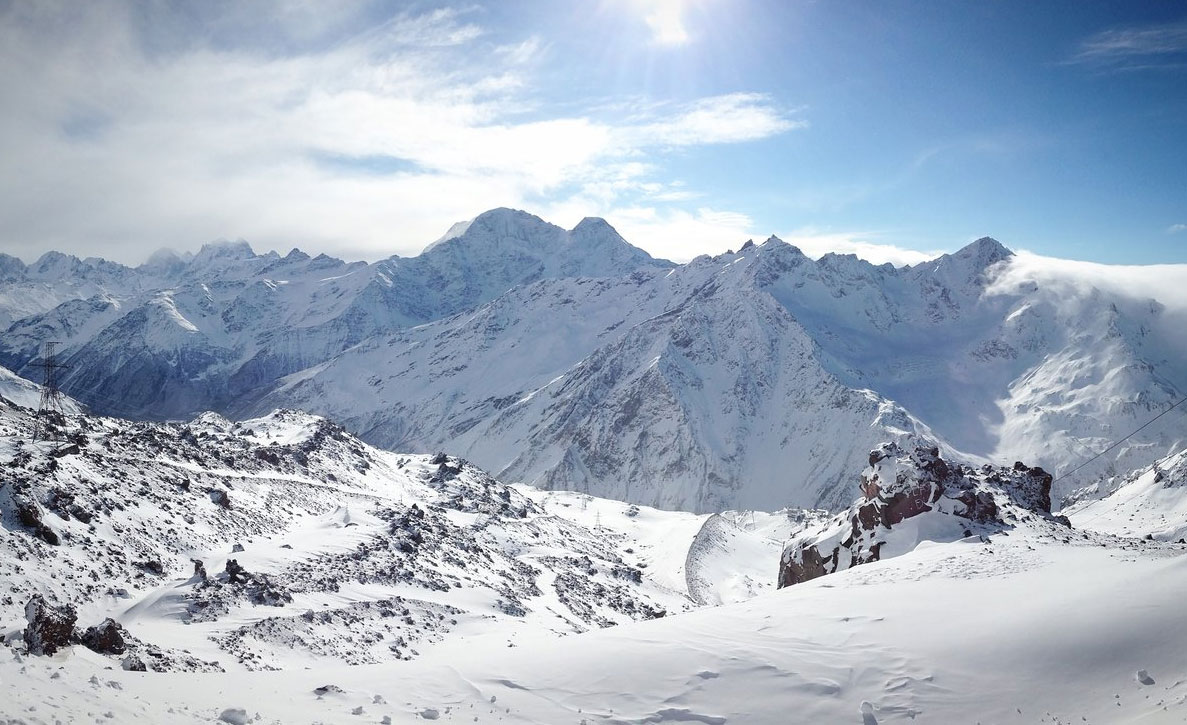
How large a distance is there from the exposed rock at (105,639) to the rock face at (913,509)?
1414 inches

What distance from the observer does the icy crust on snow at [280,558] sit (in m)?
31.8

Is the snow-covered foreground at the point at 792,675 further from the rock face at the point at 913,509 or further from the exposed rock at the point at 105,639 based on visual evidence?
the rock face at the point at 913,509

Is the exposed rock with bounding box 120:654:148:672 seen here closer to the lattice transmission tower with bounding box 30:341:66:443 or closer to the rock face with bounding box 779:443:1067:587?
the rock face with bounding box 779:443:1067:587

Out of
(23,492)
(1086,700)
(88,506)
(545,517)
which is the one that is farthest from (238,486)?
(1086,700)

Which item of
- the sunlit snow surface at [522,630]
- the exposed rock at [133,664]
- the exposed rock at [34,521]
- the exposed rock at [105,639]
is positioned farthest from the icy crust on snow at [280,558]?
the exposed rock at [133,664]

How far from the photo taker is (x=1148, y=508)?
89.7 m

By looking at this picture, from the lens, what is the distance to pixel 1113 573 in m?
25.6

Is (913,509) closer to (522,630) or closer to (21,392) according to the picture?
(522,630)

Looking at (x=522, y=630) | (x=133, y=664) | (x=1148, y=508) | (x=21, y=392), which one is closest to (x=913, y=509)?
(x=522, y=630)

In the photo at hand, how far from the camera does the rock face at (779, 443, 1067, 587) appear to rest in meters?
39.8

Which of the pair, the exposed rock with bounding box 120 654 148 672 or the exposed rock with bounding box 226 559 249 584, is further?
the exposed rock with bounding box 226 559 249 584

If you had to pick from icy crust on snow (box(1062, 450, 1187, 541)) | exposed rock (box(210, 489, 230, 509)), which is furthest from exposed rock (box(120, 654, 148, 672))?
icy crust on snow (box(1062, 450, 1187, 541))

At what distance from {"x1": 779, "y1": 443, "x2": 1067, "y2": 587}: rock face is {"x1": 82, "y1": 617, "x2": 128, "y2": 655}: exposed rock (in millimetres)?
35916

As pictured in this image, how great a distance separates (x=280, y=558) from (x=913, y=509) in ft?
127
